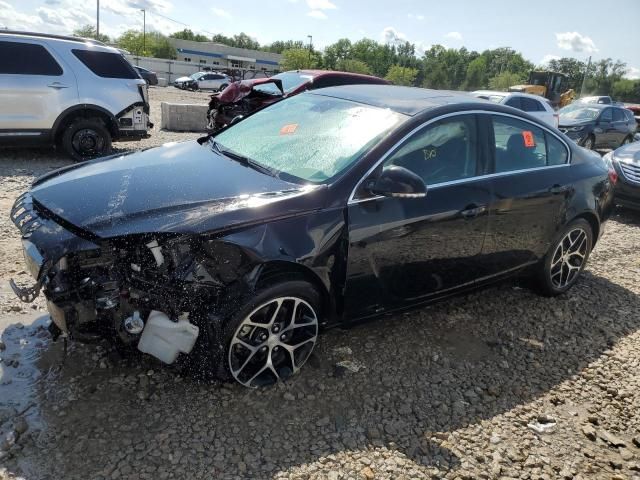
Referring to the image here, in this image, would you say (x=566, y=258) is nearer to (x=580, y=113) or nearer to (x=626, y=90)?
(x=580, y=113)

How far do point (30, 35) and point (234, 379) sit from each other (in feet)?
23.8

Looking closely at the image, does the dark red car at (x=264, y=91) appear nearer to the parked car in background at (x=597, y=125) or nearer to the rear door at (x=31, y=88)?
the rear door at (x=31, y=88)

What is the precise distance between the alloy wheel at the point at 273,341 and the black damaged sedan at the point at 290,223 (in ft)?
0.03

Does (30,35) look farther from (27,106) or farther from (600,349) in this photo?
(600,349)

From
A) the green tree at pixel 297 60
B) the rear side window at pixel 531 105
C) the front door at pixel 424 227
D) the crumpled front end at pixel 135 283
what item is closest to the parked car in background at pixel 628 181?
the rear side window at pixel 531 105

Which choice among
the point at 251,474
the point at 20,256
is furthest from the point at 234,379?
the point at 20,256

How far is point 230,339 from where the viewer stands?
2742 mm

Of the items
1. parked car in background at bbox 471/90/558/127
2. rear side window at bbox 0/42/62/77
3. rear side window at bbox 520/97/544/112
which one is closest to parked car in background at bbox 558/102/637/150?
parked car in background at bbox 471/90/558/127

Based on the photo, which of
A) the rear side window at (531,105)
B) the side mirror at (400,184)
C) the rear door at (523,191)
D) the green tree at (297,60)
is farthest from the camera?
the green tree at (297,60)

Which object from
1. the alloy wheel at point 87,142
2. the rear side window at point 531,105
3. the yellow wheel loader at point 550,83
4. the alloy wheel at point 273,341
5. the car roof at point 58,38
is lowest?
the alloy wheel at point 273,341

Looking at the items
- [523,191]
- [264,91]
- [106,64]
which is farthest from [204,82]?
[523,191]

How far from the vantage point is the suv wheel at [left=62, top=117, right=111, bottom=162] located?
8.12m

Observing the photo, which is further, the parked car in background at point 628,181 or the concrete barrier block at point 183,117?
the concrete barrier block at point 183,117

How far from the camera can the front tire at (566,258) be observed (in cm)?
440
